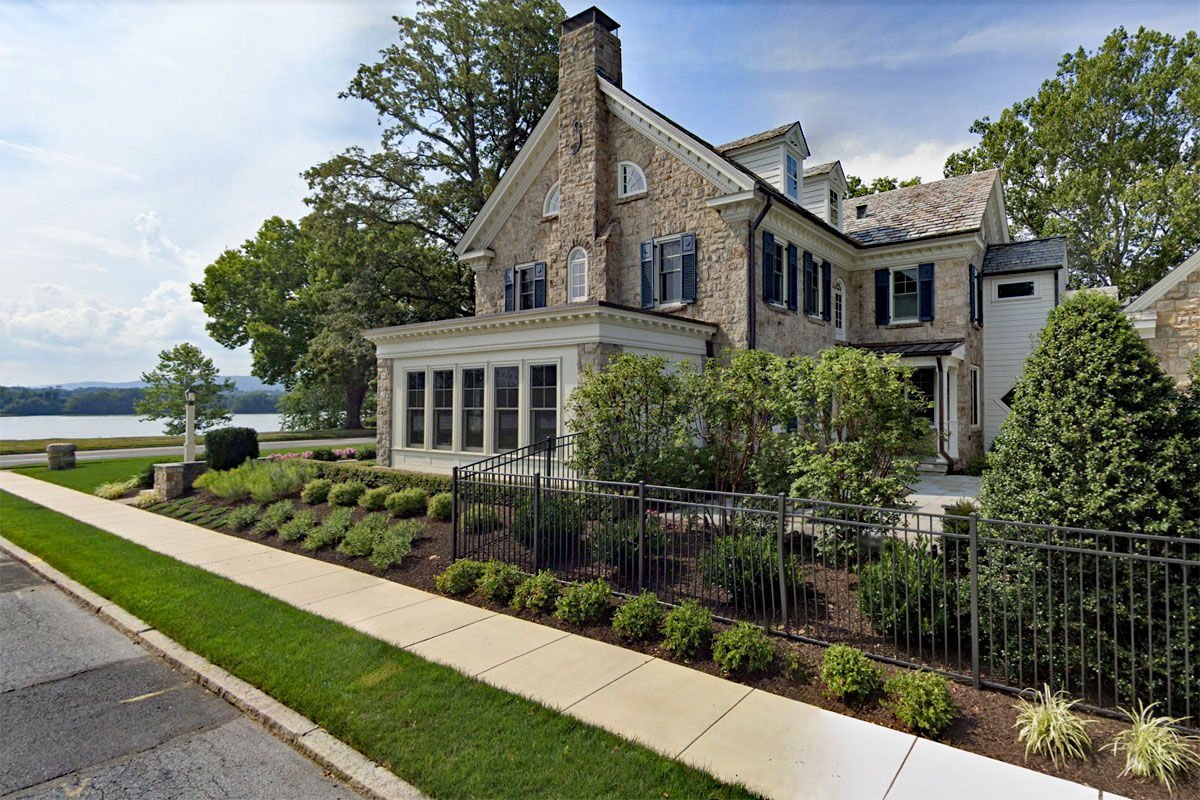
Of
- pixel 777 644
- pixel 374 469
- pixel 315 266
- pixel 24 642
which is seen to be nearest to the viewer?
pixel 777 644

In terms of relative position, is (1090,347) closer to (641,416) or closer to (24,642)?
(641,416)

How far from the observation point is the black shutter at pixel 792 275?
16.3m

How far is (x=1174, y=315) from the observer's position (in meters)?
10.8

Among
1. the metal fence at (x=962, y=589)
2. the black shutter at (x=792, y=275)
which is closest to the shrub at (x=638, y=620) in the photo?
the metal fence at (x=962, y=589)

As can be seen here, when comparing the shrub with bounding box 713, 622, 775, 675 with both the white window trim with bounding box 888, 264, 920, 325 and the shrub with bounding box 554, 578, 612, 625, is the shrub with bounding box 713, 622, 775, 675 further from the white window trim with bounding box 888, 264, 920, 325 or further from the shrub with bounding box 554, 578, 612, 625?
the white window trim with bounding box 888, 264, 920, 325

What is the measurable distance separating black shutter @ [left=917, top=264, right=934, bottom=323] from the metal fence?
13.5 meters

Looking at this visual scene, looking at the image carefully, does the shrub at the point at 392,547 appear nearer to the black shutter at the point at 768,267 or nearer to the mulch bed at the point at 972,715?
the mulch bed at the point at 972,715

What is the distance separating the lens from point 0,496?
15.5m

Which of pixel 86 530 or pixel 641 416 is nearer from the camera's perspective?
pixel 641 416

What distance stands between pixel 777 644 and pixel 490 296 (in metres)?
16.4

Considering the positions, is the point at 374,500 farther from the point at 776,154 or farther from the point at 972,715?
the point at 776,154

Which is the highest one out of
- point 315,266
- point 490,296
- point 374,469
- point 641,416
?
point 315,266

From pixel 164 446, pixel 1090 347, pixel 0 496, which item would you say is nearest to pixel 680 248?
pixel 1090 347

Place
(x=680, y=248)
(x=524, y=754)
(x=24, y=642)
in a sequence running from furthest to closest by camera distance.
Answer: (x=680, y=248) → (x=24, y=642) → (x=524, y=754)
